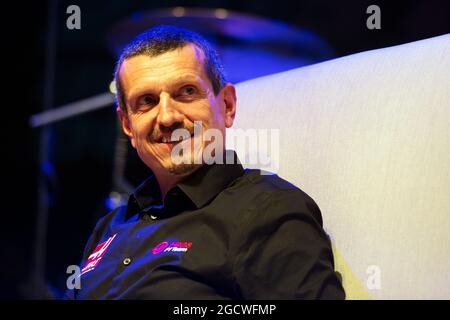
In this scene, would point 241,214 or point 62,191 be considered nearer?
point 241,214

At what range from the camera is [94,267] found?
1060mm

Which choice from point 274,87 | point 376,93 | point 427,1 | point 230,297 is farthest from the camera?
point 427,1

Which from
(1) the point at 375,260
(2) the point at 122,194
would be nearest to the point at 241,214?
(1) the point at 375,260

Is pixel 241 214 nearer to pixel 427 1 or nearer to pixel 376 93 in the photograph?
pixel 376 93

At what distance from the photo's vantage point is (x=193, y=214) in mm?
961

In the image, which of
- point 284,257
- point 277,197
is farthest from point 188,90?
point 284,257

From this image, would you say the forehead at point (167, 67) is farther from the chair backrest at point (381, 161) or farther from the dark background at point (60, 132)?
the dark background at point (60, 132)

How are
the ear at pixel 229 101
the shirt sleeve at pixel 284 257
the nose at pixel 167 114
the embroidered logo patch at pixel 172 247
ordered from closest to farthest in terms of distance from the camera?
1. the shirt sleeve at pixel 284 257
2. the embroidered logo patch at pixel 172 247
3. the nose at pixel 167 114
4. the ear at pixel 229 101

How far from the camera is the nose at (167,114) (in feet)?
3.36

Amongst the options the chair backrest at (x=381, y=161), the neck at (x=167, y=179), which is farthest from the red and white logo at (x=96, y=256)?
the chair backrest at (x=381, y=161)

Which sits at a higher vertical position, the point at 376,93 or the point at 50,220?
the point at 376,93

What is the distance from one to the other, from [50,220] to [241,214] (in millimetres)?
2139

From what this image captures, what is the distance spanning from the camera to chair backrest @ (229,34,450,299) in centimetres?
89

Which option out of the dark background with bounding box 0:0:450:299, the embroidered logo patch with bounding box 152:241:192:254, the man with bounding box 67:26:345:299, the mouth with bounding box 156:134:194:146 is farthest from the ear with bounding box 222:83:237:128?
the dark background with bounding box 0:0:450:299
